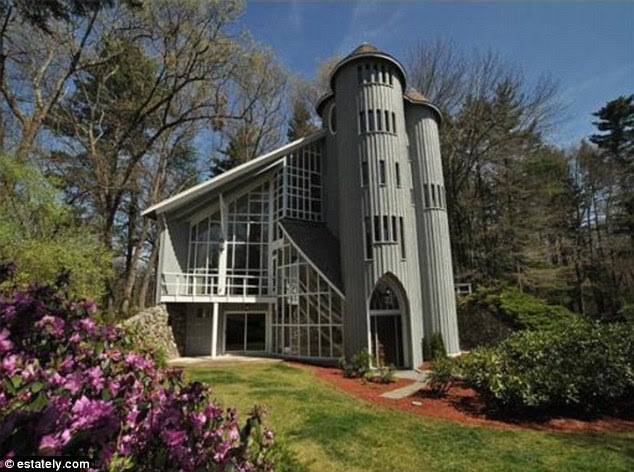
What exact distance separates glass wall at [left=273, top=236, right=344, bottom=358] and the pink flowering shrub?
11.7m

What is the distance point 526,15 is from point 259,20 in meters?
10.8

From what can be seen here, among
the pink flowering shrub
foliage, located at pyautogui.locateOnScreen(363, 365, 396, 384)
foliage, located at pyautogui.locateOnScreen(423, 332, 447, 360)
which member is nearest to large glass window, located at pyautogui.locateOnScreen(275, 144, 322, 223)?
foliage, located at pyautogui.locateOnScreen(423, 332, 447, 360)

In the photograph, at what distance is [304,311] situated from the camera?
48.3 ft

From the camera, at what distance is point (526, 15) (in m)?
10.5

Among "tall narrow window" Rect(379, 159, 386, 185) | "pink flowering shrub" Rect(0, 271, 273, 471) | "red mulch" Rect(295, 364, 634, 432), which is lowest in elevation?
"red mulch" Rect(295, 364, 634, 432)

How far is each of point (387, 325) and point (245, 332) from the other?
689 centimetres

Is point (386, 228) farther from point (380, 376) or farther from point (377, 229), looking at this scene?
point (380, 376)

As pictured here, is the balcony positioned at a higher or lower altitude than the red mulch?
higher

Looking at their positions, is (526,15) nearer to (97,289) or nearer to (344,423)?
(344,423)

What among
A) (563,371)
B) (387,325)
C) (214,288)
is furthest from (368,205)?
(563,371)

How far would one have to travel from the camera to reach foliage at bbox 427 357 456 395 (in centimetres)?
914

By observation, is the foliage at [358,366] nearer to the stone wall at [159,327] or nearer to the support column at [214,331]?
the support column at [214,331]

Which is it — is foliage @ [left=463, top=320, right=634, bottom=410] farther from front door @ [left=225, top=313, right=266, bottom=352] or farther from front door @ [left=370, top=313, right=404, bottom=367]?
front door @ [left=225, top=313, right=266, bottom=352]

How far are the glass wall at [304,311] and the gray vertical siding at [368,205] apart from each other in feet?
2.38
